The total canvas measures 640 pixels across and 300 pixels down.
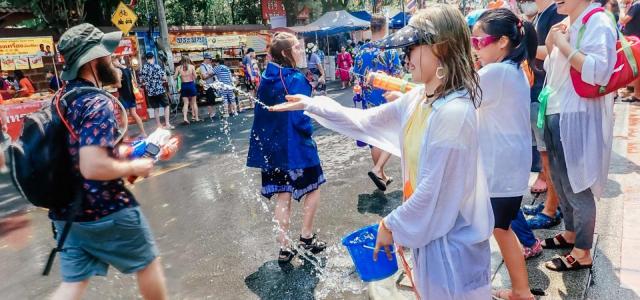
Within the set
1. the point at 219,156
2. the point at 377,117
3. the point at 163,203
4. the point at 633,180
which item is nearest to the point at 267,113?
the point at 377,117

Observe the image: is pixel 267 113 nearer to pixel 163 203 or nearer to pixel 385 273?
pixel 385 273

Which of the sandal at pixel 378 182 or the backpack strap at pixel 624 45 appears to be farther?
the sandal at pixel 378 182

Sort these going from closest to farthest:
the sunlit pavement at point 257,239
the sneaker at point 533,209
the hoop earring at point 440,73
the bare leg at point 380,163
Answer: the hoop earring at point 440,73 < the sunlit pavement at point 257,239 < the sneaker at point 533,209 < the bare leg at point 380,163

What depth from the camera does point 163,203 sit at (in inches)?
227

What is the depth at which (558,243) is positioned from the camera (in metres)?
3.39

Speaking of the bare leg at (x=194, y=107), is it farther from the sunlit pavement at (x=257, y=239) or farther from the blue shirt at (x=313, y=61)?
the sunlit pavement at (x=257, y=239)

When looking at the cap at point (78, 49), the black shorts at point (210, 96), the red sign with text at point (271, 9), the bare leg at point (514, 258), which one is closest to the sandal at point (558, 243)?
the bare leg at point (514, 258)

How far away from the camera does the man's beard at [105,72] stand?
248 cm

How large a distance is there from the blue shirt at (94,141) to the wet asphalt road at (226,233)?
4.14ft

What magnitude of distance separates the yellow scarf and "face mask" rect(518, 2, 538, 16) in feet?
8.63

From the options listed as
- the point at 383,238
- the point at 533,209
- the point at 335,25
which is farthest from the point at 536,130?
the point at 335,25

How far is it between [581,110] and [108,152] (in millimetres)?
2711

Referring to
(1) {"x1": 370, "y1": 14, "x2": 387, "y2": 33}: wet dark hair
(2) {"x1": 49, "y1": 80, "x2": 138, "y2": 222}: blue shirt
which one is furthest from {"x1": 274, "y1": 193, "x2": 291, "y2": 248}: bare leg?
(1) {"x1": 370, "y1": 14, "x2": 387, "y2": 33}: wet dark hair

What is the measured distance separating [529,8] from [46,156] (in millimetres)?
3766
